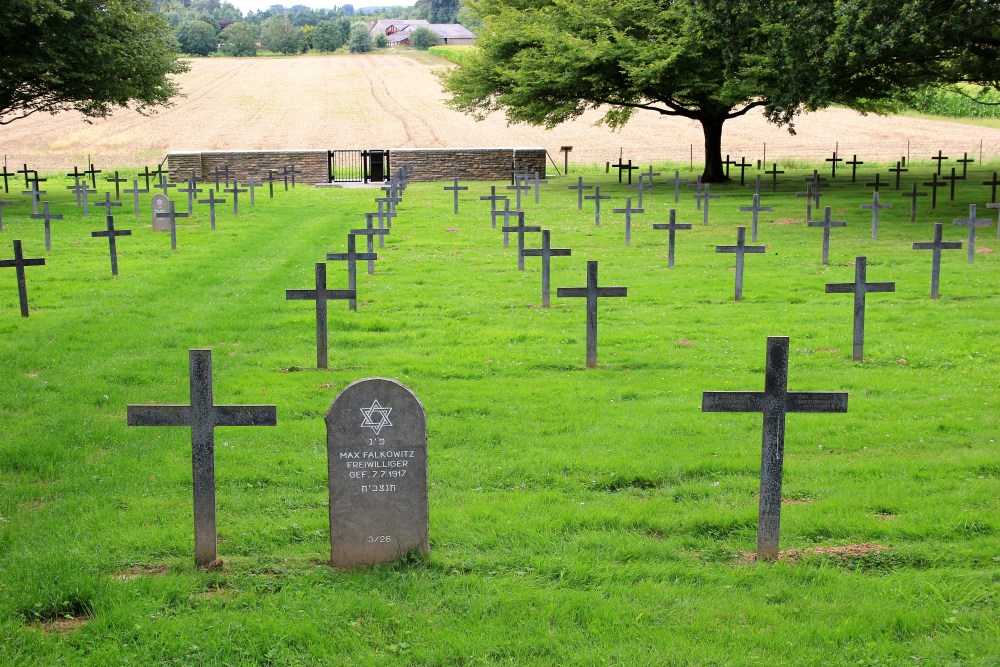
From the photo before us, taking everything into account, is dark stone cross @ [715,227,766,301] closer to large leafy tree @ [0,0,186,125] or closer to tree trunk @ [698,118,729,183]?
large leafy tree @ [0,0,186,125]

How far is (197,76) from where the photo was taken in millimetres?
95875

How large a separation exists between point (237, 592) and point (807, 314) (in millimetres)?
10598

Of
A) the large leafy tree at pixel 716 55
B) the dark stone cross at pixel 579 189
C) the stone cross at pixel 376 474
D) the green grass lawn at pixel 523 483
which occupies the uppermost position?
the large leafy tree at pixel 716 55

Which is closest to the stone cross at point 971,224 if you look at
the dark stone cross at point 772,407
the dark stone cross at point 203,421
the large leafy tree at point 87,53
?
the dark stone cross at point 772,407

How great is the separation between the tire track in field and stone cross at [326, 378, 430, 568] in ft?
180

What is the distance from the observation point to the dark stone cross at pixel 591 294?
1188cm

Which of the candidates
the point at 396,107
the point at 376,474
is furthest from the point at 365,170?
the point at 376,474

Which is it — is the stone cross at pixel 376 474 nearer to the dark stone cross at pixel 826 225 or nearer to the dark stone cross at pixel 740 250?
the dark stone cross at pixel 740 250

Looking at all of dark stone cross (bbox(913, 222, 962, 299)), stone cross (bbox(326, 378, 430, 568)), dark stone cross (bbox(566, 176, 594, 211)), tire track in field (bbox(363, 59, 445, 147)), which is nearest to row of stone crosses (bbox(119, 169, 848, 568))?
stone cross (bbox(326, 378, 430, 568))

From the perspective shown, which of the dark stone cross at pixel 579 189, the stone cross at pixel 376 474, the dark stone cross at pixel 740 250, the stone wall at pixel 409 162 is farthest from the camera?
the stone wall at pixel 409 162

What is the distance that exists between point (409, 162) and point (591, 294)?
1448 inches

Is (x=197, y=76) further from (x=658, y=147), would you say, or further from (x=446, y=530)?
(x=446, y=530)

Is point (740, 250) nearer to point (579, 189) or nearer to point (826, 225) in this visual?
point (826, 225)

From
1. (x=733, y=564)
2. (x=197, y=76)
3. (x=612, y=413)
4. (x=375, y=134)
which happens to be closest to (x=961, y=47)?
(x=612, y=413)
